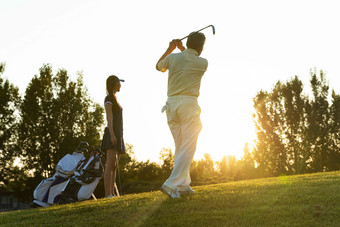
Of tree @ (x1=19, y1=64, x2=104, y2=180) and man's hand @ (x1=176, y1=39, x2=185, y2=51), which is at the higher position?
tree @ (x1=19, y1=64, x2=104, y2=180)

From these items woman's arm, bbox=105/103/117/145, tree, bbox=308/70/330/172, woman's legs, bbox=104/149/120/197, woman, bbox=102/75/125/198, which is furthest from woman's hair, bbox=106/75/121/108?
tree, bbox=308/70/330/172

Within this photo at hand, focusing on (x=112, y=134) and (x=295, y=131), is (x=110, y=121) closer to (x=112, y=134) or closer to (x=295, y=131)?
(x=112, y=134)

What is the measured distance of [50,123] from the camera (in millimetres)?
38000

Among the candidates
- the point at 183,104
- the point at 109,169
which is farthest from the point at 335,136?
the point at 183,104

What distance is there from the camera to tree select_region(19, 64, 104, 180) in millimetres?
37531

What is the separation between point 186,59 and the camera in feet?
18.9

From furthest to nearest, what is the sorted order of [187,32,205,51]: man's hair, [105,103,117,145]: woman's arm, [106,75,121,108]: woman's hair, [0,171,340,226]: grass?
[106,75,121,108]: woman's hair
[105,103,117,145]: woman's arm
[187,32,205,51]: man's hair
[0,171,340,226]: grass

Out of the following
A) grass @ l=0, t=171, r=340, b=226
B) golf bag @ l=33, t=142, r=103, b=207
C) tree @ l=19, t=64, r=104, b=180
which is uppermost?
tree @ l=19, t=64, r=104, b=180

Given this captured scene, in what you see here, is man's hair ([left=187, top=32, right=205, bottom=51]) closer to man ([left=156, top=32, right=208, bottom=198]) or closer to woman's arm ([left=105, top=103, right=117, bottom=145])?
man ([left=156, top=32, right=208, bottom=198])

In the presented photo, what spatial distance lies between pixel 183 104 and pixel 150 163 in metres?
35.7

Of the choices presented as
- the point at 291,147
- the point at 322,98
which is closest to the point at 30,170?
the point at 291,147

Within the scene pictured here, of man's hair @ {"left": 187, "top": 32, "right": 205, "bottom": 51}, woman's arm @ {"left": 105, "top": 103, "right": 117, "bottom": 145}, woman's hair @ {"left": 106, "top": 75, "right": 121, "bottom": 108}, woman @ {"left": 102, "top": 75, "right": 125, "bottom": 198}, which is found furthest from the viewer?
woman's hair @ {"left": 106, "top": 75, "right": 121, "bottom": 108}

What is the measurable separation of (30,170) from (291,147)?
2611 centimetres

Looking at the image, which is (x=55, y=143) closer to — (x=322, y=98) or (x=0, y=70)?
(x=0, y=70)
